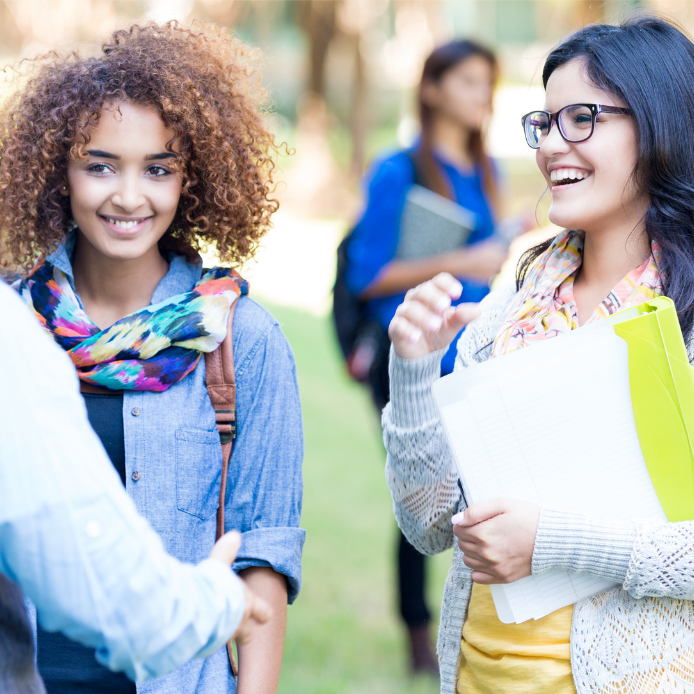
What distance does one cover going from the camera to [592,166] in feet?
5.30

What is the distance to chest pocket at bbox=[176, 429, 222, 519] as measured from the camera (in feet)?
5.23

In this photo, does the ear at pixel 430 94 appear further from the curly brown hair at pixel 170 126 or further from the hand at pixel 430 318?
the hand at pixel 430 318

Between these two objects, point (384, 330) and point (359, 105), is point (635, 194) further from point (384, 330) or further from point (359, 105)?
point (359, 105)

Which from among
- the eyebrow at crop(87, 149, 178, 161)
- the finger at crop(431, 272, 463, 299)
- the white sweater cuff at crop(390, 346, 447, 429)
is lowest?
the white sweater cuff at crop(390, 346, 447, 429)

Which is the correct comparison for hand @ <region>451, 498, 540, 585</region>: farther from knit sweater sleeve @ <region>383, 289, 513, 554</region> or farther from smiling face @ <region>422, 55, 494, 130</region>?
smiling face @ <region>422, 55, 494, 130</region>

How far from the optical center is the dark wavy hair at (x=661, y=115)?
5.17 feet

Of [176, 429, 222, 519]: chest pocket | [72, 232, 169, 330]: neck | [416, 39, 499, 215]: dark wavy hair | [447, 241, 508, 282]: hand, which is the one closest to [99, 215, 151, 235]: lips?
[72, 232, 169, 330]: neck

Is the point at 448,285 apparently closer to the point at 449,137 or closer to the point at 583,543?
the point at 583,543

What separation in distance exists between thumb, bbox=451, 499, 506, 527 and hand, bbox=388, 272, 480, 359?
1.00ft

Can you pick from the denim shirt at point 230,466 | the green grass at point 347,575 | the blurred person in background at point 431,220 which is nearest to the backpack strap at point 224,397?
the denim shirt at point 230,466

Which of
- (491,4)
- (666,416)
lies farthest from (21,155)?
(491,4)

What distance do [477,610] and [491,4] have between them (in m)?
21.2

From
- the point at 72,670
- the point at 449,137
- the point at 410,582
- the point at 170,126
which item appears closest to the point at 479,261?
the point at 449,137

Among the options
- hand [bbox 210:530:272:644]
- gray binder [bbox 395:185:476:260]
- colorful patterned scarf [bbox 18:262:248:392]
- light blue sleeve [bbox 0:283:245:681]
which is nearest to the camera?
light blue sleeve [bbox 0:283:245:681]
